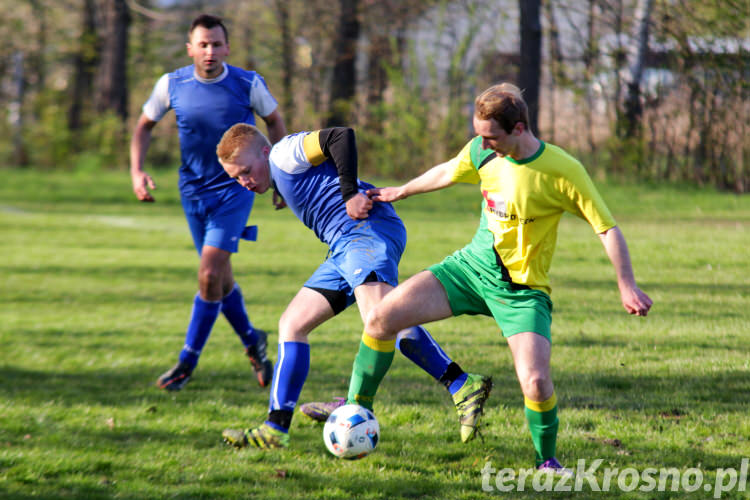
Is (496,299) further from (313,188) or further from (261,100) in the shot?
(261,100)

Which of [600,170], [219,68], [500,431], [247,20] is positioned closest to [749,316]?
[500,431]

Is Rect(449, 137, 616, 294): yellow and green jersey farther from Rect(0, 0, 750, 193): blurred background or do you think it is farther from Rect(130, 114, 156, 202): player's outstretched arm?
Rect(0, 0, 750, 193): blurred background

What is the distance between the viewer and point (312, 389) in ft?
18.8

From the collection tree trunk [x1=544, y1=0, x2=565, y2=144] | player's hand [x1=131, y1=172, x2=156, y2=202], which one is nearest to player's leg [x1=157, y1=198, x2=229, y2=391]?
player's hand [x1=131, y1=172, x2=156, y2=202]

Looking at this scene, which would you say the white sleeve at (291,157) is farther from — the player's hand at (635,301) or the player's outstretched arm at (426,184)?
the player's hand at (635,301)

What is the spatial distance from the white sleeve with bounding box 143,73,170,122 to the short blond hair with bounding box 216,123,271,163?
1.70 metres

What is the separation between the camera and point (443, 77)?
69.3ft

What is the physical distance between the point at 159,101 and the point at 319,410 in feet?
8.51

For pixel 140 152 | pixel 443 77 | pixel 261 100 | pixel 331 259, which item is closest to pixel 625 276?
pixel 331 259

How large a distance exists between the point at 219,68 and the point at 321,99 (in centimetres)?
1875

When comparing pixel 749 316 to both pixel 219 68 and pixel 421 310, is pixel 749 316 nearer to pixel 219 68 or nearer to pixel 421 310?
pixel 421 310

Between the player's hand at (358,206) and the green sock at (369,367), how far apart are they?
2.00ft

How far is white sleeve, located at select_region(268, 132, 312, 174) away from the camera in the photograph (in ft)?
14.8

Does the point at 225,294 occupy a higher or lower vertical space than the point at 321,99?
lower
